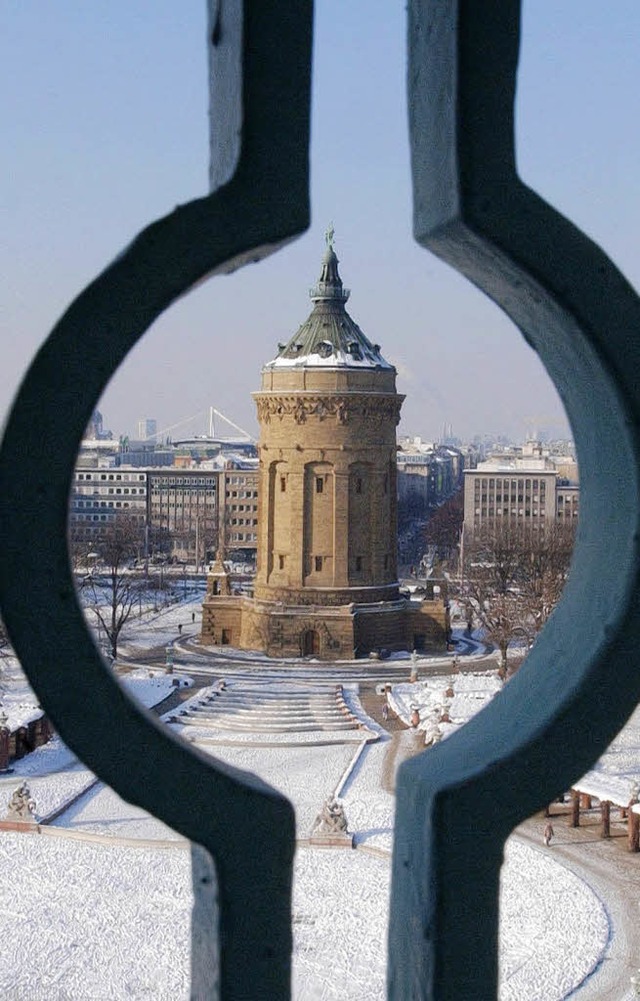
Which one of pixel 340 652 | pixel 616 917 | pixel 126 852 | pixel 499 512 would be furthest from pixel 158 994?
pixel 499 512

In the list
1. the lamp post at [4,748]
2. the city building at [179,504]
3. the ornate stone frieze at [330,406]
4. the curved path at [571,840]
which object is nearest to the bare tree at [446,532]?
the city building at [179,504]

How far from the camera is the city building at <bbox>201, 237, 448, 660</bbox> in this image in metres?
33.9

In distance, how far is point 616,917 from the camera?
1364 cm

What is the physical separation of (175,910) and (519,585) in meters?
23.2

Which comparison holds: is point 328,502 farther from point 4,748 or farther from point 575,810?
point 575,810

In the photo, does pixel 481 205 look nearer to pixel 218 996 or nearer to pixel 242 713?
A: pixel 218 996

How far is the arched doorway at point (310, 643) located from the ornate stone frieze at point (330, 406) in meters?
6.42

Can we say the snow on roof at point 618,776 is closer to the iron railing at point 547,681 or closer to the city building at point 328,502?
the city building at point 328,502

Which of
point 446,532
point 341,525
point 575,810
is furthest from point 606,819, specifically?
point 446,532

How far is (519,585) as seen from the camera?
35.3 m

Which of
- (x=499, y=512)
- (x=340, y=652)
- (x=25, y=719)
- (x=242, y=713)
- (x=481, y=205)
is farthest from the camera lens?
(x=499, y=512)

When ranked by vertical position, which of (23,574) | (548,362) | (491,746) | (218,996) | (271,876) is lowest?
(218,996)

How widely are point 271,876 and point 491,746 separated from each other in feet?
1.47

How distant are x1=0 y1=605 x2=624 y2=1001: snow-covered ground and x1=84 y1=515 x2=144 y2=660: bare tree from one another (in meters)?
15.5
